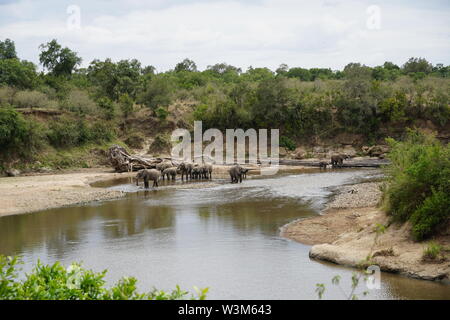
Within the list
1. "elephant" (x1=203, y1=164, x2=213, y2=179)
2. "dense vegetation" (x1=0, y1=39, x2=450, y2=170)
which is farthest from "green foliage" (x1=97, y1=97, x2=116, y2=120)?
"elephant" (x1=203, y1=164, x2=213, y2=179)

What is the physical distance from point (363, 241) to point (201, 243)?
5564mm

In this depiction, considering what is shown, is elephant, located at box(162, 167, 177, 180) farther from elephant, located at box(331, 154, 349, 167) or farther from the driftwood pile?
elephant, located at box(331, 154, 349, 167)

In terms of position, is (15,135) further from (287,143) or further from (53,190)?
(287,143)

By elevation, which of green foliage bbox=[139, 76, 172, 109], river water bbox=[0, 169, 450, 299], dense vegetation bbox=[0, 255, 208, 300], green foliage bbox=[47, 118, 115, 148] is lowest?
river water bbox=[0, 169, 450, 299]

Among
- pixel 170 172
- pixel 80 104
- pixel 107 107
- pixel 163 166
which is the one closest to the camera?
pixel 170 172

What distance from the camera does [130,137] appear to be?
52812 mm

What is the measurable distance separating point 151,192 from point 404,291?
21.1 meters

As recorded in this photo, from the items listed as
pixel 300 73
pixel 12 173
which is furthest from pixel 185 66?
pixel 12 173

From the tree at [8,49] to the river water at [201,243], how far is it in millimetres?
52357

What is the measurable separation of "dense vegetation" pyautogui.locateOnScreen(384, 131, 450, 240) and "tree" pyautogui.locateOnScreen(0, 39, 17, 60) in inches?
2711

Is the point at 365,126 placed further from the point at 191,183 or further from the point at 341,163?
the point at 191,183

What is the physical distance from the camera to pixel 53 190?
31.5 m

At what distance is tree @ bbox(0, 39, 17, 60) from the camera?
75.1 metres
